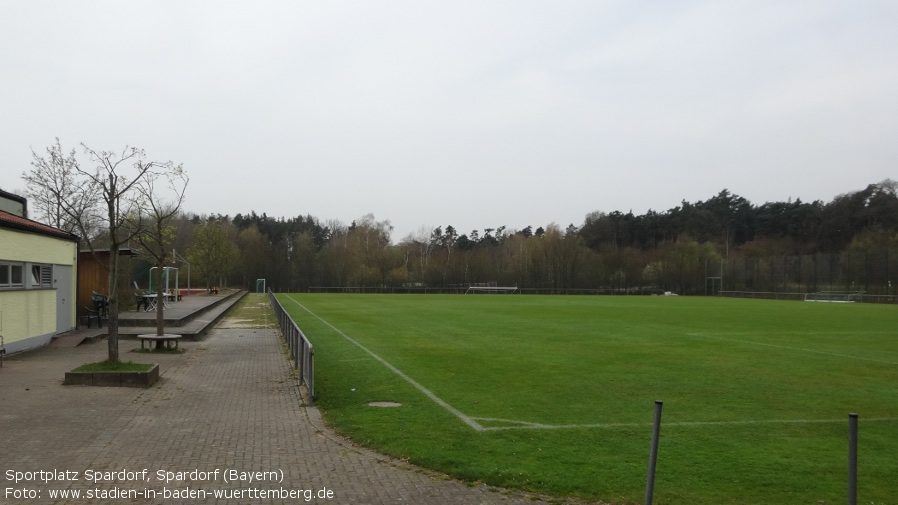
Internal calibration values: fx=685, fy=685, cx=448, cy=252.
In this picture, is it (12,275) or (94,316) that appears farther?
(94,316)

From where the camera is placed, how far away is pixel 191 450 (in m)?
7.79

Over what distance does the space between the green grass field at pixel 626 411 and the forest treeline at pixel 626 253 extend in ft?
183

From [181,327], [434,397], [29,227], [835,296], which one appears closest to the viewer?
[434,397]

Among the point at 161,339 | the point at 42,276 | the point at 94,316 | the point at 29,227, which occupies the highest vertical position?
the point at 29,227

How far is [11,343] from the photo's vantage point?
1588 centimetres

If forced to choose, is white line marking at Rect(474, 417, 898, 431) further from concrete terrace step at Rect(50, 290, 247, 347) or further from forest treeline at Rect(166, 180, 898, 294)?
forest treeline at Rect(166, 180, 898, 294)

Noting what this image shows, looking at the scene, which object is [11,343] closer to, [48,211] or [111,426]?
[111,426]

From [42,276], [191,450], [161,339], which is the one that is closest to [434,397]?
[191,450]

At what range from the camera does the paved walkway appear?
6.28 metres

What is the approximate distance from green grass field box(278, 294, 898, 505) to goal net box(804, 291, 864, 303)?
53790 mm

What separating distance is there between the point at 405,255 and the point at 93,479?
352ft

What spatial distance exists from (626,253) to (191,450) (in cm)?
10083

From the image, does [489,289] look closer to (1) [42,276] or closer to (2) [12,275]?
(1) [42,276]

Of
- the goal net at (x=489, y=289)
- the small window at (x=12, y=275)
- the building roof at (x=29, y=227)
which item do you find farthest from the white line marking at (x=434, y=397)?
the goal net at (x=489, y=289)
